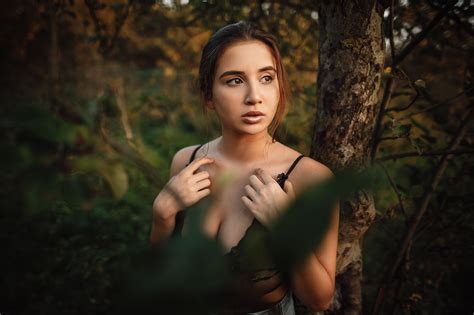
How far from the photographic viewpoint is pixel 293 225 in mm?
304

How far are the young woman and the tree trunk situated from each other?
0.16m

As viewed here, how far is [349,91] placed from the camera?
1369 millimetres

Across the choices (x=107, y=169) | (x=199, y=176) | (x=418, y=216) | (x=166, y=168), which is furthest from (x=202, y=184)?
(x=166, y=168)

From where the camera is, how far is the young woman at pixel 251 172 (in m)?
1.24

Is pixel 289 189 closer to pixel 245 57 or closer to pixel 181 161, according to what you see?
pixel 245 57

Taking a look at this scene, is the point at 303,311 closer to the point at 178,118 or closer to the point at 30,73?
the point at 178,118

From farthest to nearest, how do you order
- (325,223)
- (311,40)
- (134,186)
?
(134,186), (311,40), (325,223)

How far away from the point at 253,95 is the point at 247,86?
0.20ft

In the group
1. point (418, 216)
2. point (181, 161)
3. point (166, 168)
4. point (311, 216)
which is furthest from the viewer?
point (166, 168)

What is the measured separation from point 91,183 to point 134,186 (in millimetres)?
3764

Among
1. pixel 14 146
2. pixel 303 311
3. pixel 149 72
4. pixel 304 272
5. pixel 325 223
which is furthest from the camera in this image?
pixel 149 72

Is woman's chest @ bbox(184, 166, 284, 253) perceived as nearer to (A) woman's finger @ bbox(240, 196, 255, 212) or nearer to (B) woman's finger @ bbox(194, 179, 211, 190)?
(B) woman's finger @ bbox(194, 179, 211, 190)

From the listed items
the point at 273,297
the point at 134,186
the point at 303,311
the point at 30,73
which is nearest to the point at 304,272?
the point at 273,297

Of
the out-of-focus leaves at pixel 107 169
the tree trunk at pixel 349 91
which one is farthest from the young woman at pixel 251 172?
the out-of-focus leaves at pixel 107 169
